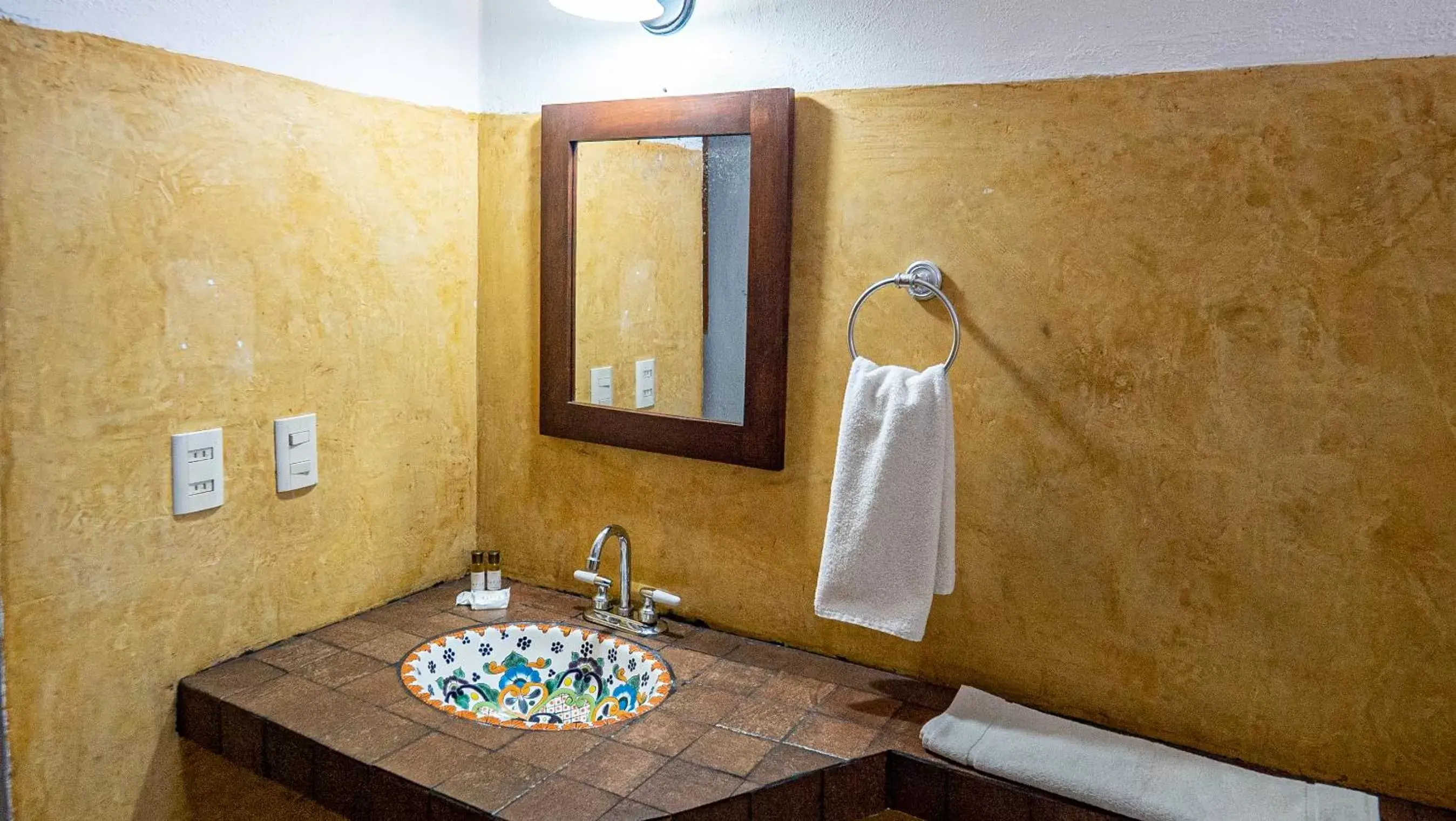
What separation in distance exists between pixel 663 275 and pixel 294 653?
0.83 m

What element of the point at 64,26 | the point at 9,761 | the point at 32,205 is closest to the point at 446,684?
the point at 9,761

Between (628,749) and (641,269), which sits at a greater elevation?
(641,269)

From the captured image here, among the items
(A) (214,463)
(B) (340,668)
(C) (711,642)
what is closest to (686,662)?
(C) (711,642)

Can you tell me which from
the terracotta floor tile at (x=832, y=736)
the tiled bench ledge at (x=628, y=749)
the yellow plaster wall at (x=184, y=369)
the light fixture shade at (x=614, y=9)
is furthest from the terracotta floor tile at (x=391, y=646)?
the light fixture shade at (x=614, y=9)

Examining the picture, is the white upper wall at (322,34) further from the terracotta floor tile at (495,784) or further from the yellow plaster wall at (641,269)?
the terracotta floor tile at (495,784)

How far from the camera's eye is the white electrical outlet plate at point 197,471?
1337 mm

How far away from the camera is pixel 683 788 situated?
114cm

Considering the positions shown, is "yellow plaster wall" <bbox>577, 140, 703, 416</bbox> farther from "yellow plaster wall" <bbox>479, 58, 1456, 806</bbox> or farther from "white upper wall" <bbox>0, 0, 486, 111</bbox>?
"white upper wall" <bbox>0, 0, 486, 111</bbox>

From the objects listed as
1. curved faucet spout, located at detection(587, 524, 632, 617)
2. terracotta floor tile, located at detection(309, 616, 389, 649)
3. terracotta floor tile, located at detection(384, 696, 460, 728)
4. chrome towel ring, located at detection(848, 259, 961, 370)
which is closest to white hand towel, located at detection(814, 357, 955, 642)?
chrome towel ring, located at detection(848, 259, 961, 370)

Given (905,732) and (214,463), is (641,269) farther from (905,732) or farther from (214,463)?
(905,732)

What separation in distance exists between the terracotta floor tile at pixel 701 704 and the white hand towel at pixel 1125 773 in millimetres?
271

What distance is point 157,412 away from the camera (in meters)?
1.31

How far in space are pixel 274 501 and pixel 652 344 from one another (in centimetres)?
64

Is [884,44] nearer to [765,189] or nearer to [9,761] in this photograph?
[765,189]
